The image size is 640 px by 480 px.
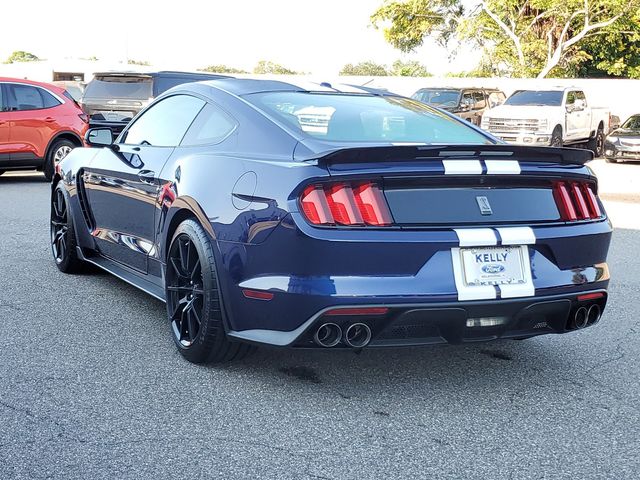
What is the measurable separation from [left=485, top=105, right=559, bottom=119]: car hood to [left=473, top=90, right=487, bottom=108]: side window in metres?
2.07

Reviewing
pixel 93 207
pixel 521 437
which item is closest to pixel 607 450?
pixel 521 437

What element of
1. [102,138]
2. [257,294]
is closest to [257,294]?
[257,294]

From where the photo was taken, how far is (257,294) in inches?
157

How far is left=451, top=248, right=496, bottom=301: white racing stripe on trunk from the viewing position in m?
3.89

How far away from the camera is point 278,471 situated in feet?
10.8

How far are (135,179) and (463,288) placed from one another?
2328 millimetres

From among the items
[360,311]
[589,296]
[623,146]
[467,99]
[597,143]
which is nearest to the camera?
[360,311]

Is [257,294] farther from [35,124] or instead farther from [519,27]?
[519,27]

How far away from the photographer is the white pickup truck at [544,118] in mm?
22891

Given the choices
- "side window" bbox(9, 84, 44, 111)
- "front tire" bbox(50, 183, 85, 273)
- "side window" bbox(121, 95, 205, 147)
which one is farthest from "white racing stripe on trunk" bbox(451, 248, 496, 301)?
"side window" bbox(9, 84, 44, 111)

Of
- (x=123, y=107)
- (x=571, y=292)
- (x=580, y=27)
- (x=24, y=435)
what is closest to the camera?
(x=24, y=435)

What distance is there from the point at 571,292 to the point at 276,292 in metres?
1.40

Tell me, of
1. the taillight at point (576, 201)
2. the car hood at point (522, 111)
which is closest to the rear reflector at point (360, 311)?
the taillight at point (576, 201)

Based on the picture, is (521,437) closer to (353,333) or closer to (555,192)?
(353,333)
